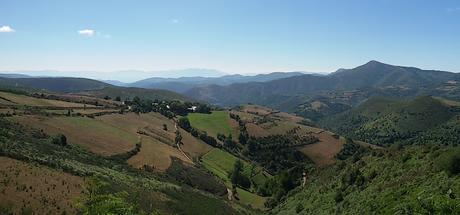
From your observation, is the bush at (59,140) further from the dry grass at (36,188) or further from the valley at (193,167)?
the dry grass at (36,188)

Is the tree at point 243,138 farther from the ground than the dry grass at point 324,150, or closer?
farther from the ground

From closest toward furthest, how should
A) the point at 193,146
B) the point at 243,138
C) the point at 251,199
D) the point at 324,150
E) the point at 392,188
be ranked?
the point at 392,188, the point at 251,199, the point at 193,146, the point at 243,138, the point at 324,150

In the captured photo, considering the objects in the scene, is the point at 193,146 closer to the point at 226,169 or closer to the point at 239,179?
the point at 226,169

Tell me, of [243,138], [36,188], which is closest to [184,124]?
[243,138]

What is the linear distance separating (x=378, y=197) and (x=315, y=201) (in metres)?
16.8

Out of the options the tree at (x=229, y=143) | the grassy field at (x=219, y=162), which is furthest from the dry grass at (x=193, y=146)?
the tree at (x=229, y=143)

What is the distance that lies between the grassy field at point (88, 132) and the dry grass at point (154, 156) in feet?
10.8

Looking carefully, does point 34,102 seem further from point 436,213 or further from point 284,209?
point 436,213

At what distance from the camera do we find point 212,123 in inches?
7062

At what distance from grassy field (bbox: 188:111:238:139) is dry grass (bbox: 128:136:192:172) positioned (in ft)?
181

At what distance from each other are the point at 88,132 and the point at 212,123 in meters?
83.1

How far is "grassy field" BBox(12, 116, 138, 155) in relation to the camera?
89.8m

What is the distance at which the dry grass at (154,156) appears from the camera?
87750 mm

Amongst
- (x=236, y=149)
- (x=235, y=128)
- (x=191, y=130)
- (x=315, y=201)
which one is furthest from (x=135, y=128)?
(x=315, y=201)
